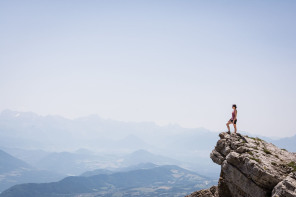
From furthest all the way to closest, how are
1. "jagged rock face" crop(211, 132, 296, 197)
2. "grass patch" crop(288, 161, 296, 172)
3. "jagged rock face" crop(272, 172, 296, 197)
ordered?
"grass patch" crop(288, 161, 296, 172)
"jagged rock face" crop(211, 132, 296, 197)
"jagged rock face" crop(272, 172, 296, 197)

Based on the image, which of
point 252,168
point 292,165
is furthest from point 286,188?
point 292,165

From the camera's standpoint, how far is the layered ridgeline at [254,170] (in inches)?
890

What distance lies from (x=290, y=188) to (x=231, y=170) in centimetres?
793

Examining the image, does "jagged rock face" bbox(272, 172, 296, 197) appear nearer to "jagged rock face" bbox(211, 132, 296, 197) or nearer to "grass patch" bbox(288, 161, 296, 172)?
"jagged rock face" bbox(211, 132, 296, 197)

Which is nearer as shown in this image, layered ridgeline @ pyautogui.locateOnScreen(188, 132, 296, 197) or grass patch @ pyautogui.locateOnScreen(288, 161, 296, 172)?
layered ridgeline @ pyautogui.locateOnScreen(188, 132, 296, 197)

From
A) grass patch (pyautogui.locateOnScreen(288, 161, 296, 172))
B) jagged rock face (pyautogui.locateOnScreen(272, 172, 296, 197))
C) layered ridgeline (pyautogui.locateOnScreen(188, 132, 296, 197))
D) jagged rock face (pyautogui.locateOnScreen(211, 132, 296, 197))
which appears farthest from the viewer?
grass patch (pyautogui.locateOnScreen(288, 161, 296, 172))

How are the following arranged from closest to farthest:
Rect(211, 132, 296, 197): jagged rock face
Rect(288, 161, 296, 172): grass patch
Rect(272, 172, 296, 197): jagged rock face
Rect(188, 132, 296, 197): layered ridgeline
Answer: Rect(272, 172, 296, 197): jagged rock face, Rect(188, 132, 296, 197): layered ridgeline, Rect(211, 132, 296, 197): jagged rock face, Rect(288, 161, 296, 172): grass patch

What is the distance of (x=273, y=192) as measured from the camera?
21922 millimetres

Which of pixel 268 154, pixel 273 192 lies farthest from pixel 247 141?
pixel 273 192

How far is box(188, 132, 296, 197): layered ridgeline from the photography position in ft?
74.2

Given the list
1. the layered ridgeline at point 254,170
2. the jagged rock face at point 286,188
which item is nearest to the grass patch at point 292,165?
the layered ridgeline at point 254,170

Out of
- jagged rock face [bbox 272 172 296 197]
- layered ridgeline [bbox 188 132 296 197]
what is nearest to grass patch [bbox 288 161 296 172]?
layered ridgeline [bbox 188 132 296 197]

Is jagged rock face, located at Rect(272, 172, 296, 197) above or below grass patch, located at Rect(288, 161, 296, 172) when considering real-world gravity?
below

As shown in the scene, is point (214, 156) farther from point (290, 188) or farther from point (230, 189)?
point (290, 188)
